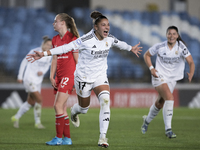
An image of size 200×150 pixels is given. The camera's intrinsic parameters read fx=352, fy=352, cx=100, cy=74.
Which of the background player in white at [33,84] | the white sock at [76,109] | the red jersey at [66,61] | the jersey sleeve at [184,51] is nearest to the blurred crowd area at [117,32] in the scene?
the background player in white at [33,84]

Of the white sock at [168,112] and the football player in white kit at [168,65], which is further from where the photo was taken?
the football player in white kit at [168,65]

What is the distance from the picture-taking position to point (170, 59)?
24.9ft

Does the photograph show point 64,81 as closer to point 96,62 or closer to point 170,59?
point 96,62

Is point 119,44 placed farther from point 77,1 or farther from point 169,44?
point 77,1

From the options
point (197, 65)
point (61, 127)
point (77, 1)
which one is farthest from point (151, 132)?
point (77, 1)

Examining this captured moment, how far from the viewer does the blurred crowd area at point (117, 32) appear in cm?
1641

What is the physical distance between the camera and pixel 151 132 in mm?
7949

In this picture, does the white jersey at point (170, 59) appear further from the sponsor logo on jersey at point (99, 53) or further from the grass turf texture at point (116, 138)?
the sponsor logo on jersey at point (99, 53)

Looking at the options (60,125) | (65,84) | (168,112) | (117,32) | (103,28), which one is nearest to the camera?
(103,28)

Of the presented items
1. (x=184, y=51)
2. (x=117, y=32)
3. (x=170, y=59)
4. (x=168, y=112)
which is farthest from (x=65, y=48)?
(x=117, y=32)

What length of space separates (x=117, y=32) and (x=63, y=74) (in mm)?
14277

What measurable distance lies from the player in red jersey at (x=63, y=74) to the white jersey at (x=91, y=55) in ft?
0.99

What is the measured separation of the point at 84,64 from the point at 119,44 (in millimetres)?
716

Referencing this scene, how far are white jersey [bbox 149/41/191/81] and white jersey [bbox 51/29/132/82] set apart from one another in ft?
6.38
